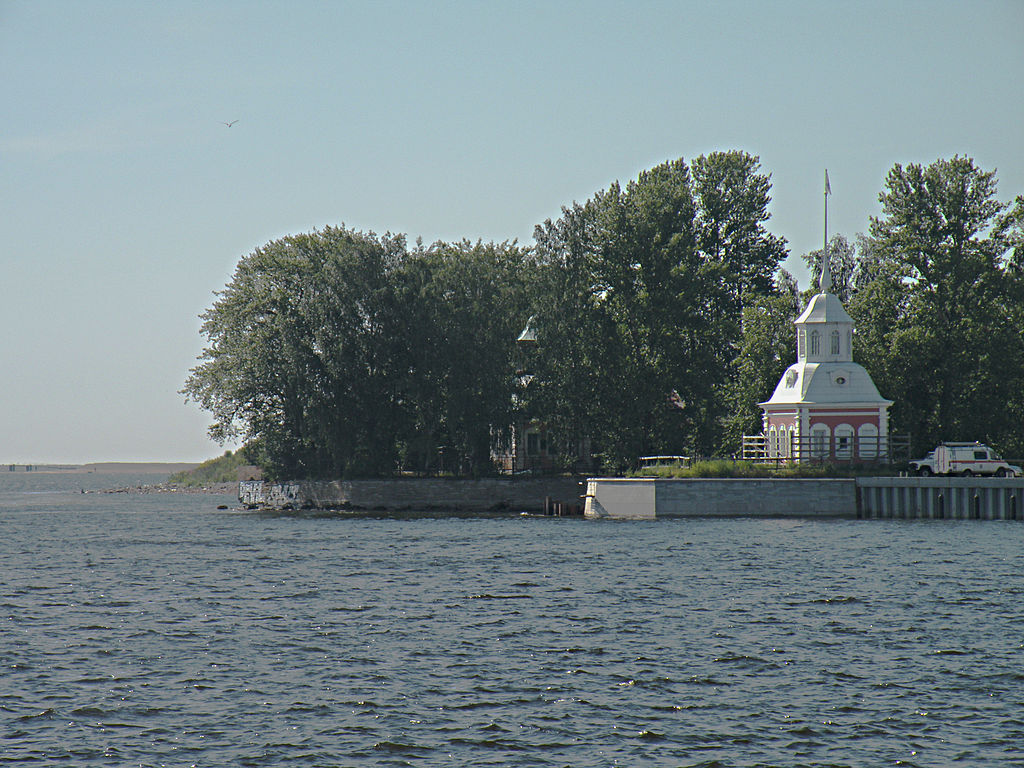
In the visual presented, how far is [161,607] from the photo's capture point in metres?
32.2

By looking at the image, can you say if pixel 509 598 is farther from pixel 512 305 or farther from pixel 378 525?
A: pixel 512 305

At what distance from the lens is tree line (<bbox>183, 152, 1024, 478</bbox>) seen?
80062mm

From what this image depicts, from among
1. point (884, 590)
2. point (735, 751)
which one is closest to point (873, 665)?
point (735, 751)

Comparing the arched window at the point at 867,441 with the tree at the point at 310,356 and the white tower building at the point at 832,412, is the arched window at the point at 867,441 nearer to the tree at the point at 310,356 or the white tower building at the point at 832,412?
the white tower building at the point at 832,412

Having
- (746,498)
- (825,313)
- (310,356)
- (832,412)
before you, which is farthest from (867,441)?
(310,356)

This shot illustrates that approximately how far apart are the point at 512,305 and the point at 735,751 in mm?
69973

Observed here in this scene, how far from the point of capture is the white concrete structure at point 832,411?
6838 centimetres

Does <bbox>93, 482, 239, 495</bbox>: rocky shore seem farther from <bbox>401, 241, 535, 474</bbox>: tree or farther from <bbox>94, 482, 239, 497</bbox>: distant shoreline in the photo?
<bbox>401, 241, 535, 474</bbox>: tree

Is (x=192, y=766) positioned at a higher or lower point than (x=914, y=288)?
lower

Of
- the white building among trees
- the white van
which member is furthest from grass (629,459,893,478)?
the white van

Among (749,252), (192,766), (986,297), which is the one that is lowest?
(192,766)

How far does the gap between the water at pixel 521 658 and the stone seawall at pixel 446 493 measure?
114 feet

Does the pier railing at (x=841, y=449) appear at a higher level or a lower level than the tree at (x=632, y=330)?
lower

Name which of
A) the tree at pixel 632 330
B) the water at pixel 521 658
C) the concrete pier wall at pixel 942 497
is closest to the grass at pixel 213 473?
the tree at pixel 632 330
